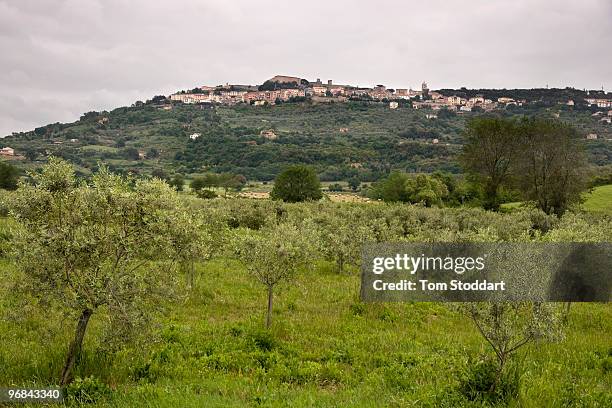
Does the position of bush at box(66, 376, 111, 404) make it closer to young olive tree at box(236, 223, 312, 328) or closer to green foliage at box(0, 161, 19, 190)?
young olive tree at box(236, 223, 312, 328)

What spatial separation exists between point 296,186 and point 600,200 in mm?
46928

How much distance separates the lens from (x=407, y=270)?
73.2 ft

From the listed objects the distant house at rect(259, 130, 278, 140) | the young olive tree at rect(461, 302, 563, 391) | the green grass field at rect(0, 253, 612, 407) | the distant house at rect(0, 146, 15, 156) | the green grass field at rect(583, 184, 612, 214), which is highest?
the distant house at rect(259, 130, 278, 140)

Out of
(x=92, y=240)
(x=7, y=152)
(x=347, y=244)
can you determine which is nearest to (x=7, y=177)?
(x=347, y=244)

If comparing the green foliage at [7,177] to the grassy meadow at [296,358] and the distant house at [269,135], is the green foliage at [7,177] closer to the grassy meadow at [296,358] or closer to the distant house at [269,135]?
the grassy meadow at [296,358]

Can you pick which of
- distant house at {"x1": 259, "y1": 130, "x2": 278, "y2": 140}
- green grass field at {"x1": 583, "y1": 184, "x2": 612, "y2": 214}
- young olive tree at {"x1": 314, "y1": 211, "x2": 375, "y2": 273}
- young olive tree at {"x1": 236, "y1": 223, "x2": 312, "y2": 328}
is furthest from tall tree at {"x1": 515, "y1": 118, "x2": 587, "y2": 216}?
distant house at {"x1": 259, "y1": 130, "x2": 278, "y2": 140}

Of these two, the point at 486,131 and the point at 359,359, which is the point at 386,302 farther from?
the point at 486,131

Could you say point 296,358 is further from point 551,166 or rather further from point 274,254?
point 551,166

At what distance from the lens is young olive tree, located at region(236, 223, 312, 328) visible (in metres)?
15.8

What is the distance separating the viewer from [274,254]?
15.9 metres

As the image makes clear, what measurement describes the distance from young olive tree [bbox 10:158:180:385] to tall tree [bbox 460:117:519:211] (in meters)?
60.3

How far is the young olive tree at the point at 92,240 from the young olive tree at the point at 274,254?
5.73m

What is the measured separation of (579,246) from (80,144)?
18818 centimetres

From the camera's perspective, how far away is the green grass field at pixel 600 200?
61419mm
